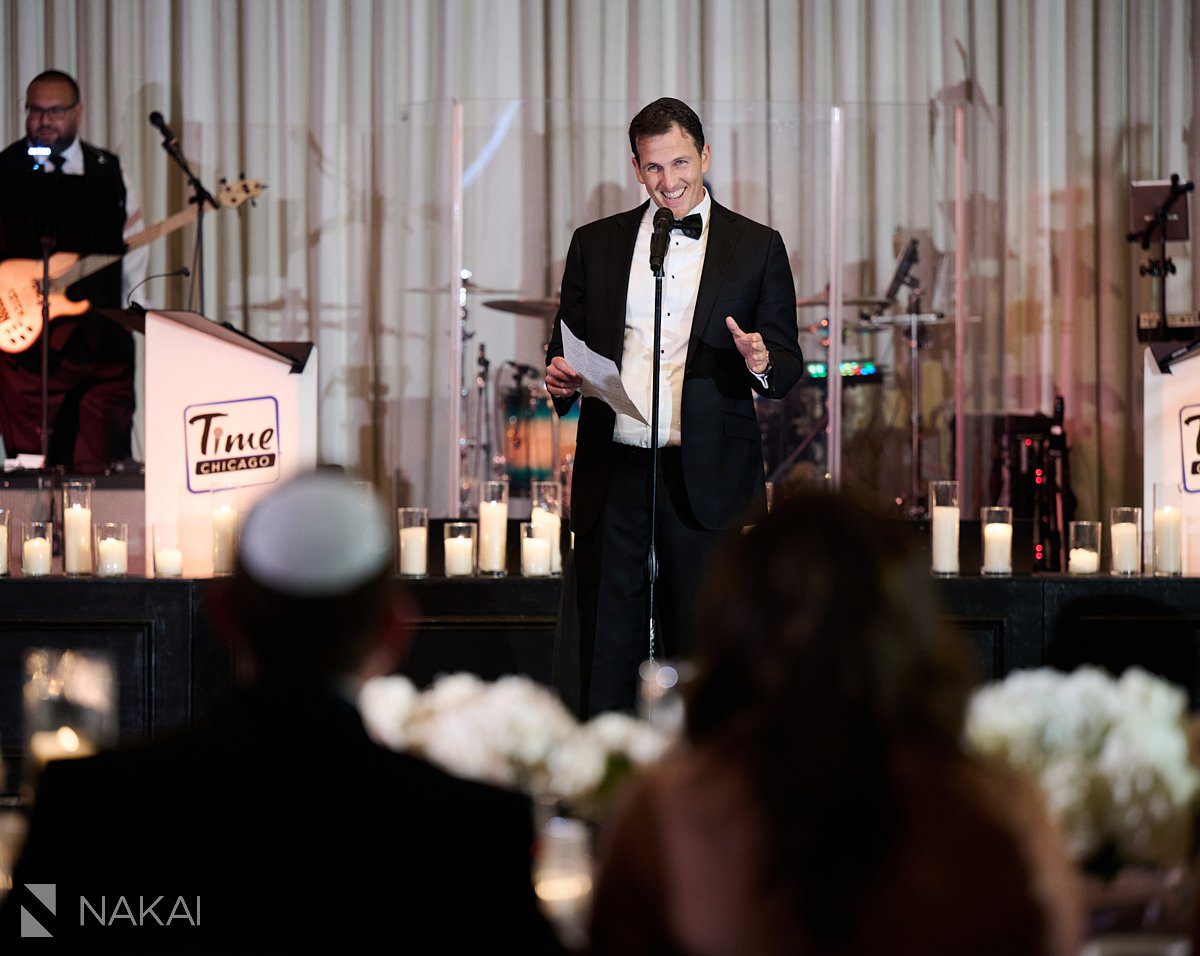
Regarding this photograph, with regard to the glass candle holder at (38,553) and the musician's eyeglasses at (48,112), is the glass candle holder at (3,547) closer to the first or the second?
the glass candle holder at (38,553)

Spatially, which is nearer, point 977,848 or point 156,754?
point 977,848

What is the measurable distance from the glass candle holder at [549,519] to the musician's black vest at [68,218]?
3.11 m

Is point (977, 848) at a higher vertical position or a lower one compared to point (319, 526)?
lower

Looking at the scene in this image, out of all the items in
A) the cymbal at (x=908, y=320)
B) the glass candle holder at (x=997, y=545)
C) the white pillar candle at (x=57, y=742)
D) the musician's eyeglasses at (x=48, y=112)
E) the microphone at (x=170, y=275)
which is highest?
the musician's eyeglasses at (x=48, y=112)

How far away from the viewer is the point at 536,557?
3.71 metres

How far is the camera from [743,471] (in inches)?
124

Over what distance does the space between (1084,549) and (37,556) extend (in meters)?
2.57

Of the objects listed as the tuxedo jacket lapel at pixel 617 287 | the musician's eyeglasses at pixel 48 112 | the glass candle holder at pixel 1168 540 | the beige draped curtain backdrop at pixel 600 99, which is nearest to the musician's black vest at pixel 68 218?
the musician's eyeglasses at pixel 48 112

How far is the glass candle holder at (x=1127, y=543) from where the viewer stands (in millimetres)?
3723

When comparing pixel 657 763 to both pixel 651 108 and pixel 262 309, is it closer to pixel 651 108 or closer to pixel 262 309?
pixel 651 108

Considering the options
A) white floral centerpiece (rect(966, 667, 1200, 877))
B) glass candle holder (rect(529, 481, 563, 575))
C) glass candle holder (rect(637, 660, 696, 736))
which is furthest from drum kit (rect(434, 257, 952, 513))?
white floral centerpiece (rect(966, 667, 1200, 877))

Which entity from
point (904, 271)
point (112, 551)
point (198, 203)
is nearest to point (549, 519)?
point (112, 551)

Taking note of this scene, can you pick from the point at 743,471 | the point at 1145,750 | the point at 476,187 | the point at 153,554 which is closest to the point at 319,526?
the point at 1145,750

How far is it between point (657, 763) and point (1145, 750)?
1.84ft
